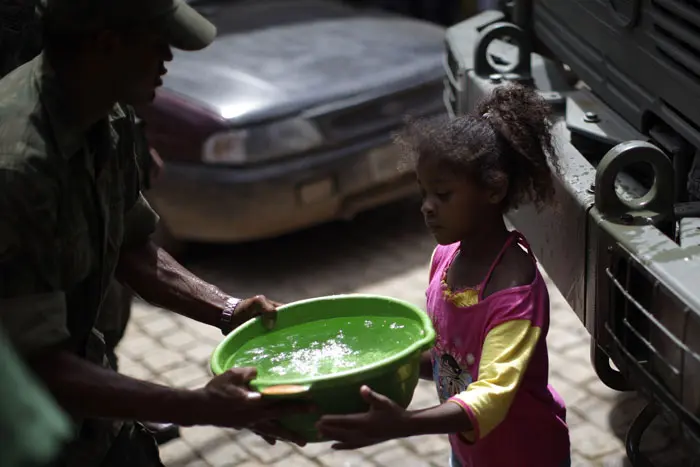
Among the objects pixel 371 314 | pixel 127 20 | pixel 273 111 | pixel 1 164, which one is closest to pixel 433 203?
pixel 371 314

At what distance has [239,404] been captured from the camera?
234 centimetres

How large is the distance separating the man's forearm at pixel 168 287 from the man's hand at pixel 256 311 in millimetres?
77

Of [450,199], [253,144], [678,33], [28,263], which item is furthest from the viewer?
[253,144]

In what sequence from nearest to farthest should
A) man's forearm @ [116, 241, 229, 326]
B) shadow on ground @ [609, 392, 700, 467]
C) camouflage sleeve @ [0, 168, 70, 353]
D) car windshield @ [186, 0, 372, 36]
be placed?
camouflage sleeve @ [0, 168, 70, 353] → man's forearm @ [116, 241, 229, 326] → shadow on ground @ [609, 392, 700, 467] → car windshield @ [186, 0, 372, 36]

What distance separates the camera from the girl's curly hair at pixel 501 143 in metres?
2.60

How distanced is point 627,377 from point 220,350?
1.10m

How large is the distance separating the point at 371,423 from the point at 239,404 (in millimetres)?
287

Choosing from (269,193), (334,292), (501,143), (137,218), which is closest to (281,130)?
(269,193)

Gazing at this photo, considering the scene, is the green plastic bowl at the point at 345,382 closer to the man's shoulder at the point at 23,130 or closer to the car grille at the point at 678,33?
the man's shoulder at the point at 23,130

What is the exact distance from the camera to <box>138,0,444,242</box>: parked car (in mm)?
5438

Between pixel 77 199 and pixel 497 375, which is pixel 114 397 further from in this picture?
pixel 497 375

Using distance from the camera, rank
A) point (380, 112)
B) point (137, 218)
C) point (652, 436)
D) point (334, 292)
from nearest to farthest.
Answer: point (137, 218)
point (652, 436)
point (334, 292)
point (380, 112)

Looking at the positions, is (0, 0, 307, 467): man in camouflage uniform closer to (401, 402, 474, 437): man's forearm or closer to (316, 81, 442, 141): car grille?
(401, 402, 474, 437): man's forearm

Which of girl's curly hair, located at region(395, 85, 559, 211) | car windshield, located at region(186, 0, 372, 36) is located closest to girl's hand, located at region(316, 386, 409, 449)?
girl's curly hair, located at region(395, 85, 559, 211)
